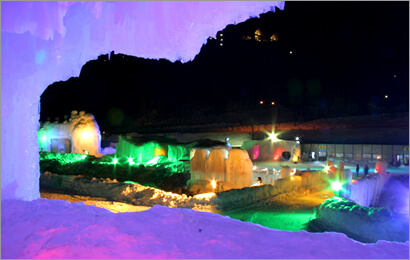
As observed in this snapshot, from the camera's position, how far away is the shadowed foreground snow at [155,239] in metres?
2.86

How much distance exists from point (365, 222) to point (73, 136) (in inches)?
1006

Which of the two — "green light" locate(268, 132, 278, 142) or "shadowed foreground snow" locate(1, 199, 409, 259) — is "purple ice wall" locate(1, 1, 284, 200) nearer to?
"shadowed foreground snow" locate(1, 199, 409, 259)

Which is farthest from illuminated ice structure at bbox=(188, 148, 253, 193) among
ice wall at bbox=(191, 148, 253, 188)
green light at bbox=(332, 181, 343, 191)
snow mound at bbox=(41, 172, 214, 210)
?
green light at bbox=(332, 181, 343, 191)

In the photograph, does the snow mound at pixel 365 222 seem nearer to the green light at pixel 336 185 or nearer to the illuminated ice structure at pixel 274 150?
the green light at pixel 336 185

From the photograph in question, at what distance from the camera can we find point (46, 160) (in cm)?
2598

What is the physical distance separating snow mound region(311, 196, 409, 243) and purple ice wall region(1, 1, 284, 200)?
→ 5743 mm

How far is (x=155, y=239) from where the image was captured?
3.18 metres

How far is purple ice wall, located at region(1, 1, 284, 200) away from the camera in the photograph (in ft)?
13.5

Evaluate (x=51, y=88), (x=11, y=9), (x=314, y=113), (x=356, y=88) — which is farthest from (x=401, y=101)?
(x=51, y=88)

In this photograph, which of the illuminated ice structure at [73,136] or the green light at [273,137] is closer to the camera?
the illuminated ice structure at [73,136]

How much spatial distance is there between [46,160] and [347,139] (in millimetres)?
28567

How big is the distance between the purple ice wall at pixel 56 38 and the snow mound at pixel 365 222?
18.8 ft

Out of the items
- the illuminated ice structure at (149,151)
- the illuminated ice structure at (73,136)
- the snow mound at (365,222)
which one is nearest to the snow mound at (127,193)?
the snow mound at (365,222)

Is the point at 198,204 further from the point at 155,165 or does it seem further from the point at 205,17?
the point at 155,165
